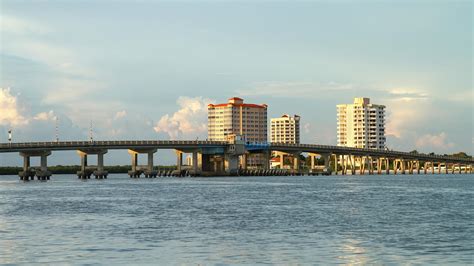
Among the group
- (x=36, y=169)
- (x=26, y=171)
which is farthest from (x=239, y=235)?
(x=36, y=169)

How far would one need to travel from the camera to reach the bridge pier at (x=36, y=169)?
177 meters

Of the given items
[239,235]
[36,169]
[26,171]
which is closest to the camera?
[239,235]

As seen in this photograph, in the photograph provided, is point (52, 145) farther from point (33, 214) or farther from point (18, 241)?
point (18, 241)

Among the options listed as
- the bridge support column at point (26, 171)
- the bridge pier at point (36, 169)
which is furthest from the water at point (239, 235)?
the bridge support column at point (26, 171)

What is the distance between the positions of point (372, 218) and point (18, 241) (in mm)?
28077

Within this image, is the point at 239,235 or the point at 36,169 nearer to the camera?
the point at 239,235

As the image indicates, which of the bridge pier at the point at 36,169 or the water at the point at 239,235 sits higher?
the bridge pier at the point at 36,169

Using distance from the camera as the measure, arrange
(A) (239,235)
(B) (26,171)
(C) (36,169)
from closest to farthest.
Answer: (A) (239,235) → (B) (26,171) → (C) (36,169)

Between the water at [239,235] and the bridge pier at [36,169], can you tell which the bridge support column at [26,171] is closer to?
the bridge pier at [36,169]

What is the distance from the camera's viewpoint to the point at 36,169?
193 meters

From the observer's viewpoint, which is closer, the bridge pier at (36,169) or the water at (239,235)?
the water at (239,235)

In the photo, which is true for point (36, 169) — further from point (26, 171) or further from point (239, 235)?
point (239, 235)

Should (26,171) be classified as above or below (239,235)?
above

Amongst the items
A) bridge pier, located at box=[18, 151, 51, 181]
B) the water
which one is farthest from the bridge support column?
the water
